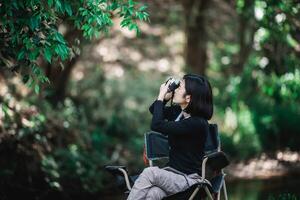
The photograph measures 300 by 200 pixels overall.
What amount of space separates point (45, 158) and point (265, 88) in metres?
3.12

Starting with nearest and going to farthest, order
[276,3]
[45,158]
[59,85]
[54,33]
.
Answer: [54,33]
[276,3]
[45,158]
[59,85]

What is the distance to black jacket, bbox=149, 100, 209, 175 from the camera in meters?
4.49

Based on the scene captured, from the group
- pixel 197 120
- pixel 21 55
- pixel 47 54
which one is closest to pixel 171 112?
pixel 197 120

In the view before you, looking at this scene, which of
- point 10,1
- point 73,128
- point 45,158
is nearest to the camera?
point 10,1

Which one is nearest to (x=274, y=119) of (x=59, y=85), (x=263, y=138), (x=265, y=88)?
(x=263, y=138)

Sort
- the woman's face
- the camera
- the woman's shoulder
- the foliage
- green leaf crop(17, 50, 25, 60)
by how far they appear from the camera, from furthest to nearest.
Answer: the camera, the woman's face, the woman's shoulder, green leaf crop(17, 50, 25, 60), the foliage

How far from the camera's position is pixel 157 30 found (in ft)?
44.8

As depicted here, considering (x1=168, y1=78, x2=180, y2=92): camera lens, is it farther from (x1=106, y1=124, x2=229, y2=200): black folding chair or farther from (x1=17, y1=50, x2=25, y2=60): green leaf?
(x1=17, y1=50, x2=25, y2=60): green leaf

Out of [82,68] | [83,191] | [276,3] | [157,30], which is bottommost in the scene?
[83,191]

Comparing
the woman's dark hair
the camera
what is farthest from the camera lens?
the woman's dark hair

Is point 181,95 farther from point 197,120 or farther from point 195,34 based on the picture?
point 195,34

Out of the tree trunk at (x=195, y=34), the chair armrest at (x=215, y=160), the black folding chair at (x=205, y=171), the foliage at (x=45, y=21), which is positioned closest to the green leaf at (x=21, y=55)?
the foliage at (x=45, y=21)

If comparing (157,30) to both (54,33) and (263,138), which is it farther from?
(54,33)

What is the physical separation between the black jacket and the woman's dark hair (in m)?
0.06
